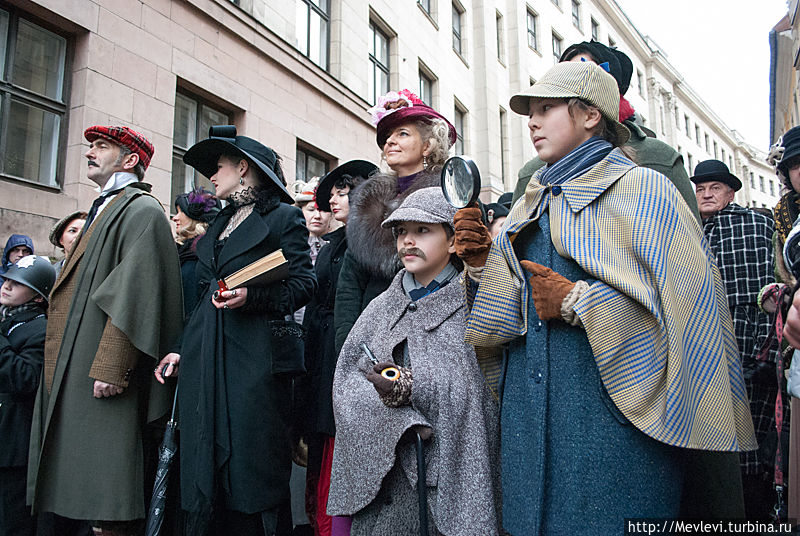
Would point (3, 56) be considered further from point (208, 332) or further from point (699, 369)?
point (699, 369)

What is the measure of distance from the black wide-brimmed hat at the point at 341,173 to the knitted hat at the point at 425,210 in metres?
1.30

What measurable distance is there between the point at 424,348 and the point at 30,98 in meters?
6.35

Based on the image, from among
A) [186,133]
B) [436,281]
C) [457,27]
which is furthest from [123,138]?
[457,27]

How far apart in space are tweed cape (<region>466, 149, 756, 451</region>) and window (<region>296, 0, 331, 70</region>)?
401 inches

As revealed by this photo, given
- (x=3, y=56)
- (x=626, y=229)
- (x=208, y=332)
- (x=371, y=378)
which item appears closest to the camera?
(x=626, y=229)

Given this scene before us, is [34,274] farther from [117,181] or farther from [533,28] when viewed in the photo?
[533,28]

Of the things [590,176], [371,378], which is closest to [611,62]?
[590,176]

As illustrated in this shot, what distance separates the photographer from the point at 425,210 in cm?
264

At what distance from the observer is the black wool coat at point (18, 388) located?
3.37 m

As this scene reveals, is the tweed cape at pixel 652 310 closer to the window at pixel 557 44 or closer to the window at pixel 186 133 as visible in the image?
the window at pixel 186 133

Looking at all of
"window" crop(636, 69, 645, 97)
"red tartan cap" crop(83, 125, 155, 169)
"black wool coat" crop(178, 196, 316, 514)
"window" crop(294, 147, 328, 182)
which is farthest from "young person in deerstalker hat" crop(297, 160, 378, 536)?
"window" crop(636, 69, 645, 97)

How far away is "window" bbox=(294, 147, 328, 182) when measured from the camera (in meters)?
11.1

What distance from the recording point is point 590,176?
1960 millimetres

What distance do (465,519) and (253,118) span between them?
8.59m
